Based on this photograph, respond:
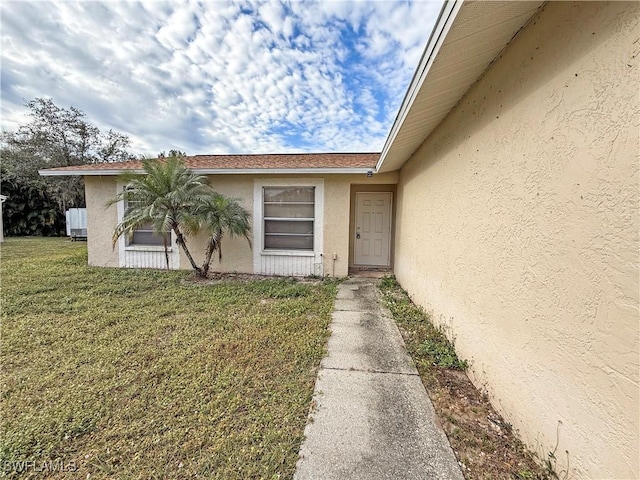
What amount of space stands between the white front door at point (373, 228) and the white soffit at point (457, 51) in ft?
15.1

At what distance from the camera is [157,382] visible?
263cm

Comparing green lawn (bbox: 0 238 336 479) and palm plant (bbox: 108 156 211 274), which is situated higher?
palm plant (bbox: 108 156 211 274)

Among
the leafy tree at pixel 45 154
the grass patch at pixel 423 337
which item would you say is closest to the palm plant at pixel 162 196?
the grass patch at pixel 423 337

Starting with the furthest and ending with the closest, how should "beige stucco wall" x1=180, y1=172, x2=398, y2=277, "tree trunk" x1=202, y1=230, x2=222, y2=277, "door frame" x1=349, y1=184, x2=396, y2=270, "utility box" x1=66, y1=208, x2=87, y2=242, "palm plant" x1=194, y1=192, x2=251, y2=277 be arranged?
"utility box" x1=66, y1=208, x2=87, y2=242
"door frame" x1=349, y1=184, x2=396, y2=270
"beige stucco wall" x1=180, y1=172, x2=398, y2=277
"tree trunk" x1=202, y1=230, x2=222, y2=277
"palm plant" x1=194, y1=192, x2=251, y2=277

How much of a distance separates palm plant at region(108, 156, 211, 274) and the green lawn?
5.89 feet

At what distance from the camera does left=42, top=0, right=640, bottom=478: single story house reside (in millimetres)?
1234

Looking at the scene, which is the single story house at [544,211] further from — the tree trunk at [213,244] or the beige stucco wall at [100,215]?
the beige stucco wall at [100,215]

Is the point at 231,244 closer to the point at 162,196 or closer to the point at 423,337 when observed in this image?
the point at 162,196

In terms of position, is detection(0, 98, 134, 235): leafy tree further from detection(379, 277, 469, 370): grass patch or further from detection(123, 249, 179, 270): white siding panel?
detection(379, 277, 469, 370): grass patch

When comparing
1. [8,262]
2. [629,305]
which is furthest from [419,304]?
[8,262]

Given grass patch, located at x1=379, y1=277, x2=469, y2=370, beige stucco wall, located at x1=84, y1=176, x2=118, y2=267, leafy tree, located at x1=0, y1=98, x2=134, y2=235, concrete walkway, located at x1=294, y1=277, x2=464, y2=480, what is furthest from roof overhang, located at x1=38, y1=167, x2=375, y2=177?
leafy tree, located at x1=0, y1=98, x2=134, y2=235

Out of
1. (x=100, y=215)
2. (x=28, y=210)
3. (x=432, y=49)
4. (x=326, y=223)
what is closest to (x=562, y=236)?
(x=432, y=49)

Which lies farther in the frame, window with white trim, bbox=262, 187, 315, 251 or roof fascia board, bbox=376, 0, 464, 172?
window with white trim, bbox=262, 187, 315, 251

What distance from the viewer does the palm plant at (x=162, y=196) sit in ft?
20.0
